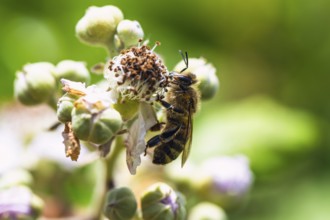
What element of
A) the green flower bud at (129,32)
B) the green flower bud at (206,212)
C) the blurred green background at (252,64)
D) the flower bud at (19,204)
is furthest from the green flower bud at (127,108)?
the blurred green background at (252,64)

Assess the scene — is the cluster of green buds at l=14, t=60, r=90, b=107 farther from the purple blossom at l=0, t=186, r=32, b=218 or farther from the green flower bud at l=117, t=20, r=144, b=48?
the purple blossom at l=0, t=186, r=32, b=218

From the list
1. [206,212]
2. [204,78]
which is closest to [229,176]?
[206,212]

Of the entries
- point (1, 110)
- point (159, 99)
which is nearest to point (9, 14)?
point (1, 110)

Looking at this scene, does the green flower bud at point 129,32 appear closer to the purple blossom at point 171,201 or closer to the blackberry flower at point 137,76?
the blackberry flower at point 137,76

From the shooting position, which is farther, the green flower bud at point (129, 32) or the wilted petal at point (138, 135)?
the green flower bud at point (129, 32)

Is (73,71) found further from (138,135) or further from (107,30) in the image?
(138,135)
